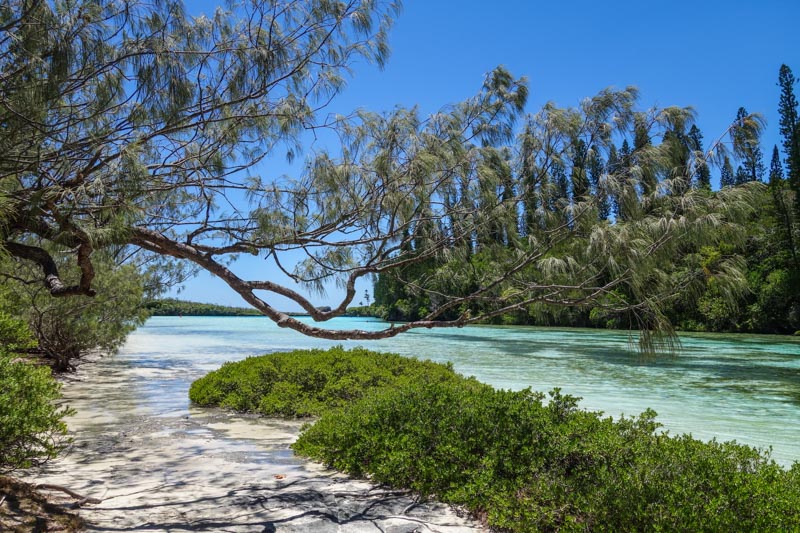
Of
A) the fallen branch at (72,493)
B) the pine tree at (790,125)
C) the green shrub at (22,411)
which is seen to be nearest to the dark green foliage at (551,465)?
the fallen branch at (72,493)

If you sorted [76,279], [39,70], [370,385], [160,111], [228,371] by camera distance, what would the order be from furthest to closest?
[76,279], [228,371], [370,385], [160,111], [39,70]

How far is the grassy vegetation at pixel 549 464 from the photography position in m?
2.54

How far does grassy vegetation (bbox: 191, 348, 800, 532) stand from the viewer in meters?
2.54

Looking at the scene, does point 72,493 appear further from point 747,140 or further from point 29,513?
point 747,140

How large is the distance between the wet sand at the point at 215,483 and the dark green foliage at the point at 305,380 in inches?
16.5

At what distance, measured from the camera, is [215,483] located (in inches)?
156

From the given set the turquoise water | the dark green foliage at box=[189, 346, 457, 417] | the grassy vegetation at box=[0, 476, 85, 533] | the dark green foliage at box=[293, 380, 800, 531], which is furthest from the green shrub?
the dark green foliage at box=[189, 346, 457, 417]

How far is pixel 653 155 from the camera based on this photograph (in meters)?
3.00

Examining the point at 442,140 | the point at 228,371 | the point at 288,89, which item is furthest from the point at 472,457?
the point at 228,371

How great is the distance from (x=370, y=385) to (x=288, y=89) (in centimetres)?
439

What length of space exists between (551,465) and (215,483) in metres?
2.30

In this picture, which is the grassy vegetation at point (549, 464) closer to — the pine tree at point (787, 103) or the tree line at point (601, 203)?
the tree line at point (601, 203)

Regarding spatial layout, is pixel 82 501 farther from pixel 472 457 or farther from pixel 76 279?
pixel 76 279

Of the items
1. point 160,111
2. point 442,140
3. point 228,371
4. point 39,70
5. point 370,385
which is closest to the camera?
point 39,70
